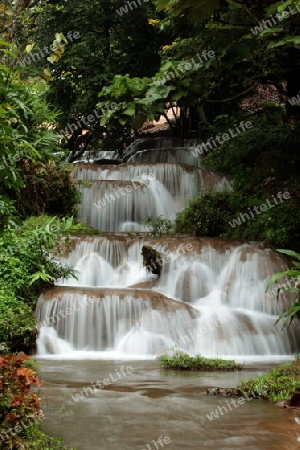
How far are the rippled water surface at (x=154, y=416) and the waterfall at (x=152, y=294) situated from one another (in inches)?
85.8

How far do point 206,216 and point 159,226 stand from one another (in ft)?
4.43

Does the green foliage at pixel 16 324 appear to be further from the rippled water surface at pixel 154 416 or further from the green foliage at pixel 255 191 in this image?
the green foliage at pixel 255 191

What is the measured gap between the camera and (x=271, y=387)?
19.6 ft

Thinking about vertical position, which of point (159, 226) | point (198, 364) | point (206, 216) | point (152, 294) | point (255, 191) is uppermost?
point (255, 191)

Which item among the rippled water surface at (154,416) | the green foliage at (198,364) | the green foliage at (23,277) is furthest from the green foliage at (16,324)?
the green foliage at (198,364)

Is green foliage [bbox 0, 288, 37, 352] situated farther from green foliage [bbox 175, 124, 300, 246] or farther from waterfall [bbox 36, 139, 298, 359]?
green foliage [bbox 175, 124, 300, 246]

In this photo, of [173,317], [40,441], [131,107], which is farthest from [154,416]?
[173,317]

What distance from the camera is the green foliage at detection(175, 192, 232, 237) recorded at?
15.5 m

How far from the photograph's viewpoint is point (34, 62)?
75.2 feet

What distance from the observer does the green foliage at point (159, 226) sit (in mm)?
15656

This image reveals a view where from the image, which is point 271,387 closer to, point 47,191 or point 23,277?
point 23,277

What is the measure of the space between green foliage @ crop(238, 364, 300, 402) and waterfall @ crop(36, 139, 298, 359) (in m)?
2.74

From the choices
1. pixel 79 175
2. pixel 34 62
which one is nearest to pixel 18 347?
pixel 79 175

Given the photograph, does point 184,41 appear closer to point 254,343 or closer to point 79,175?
point 79,175
